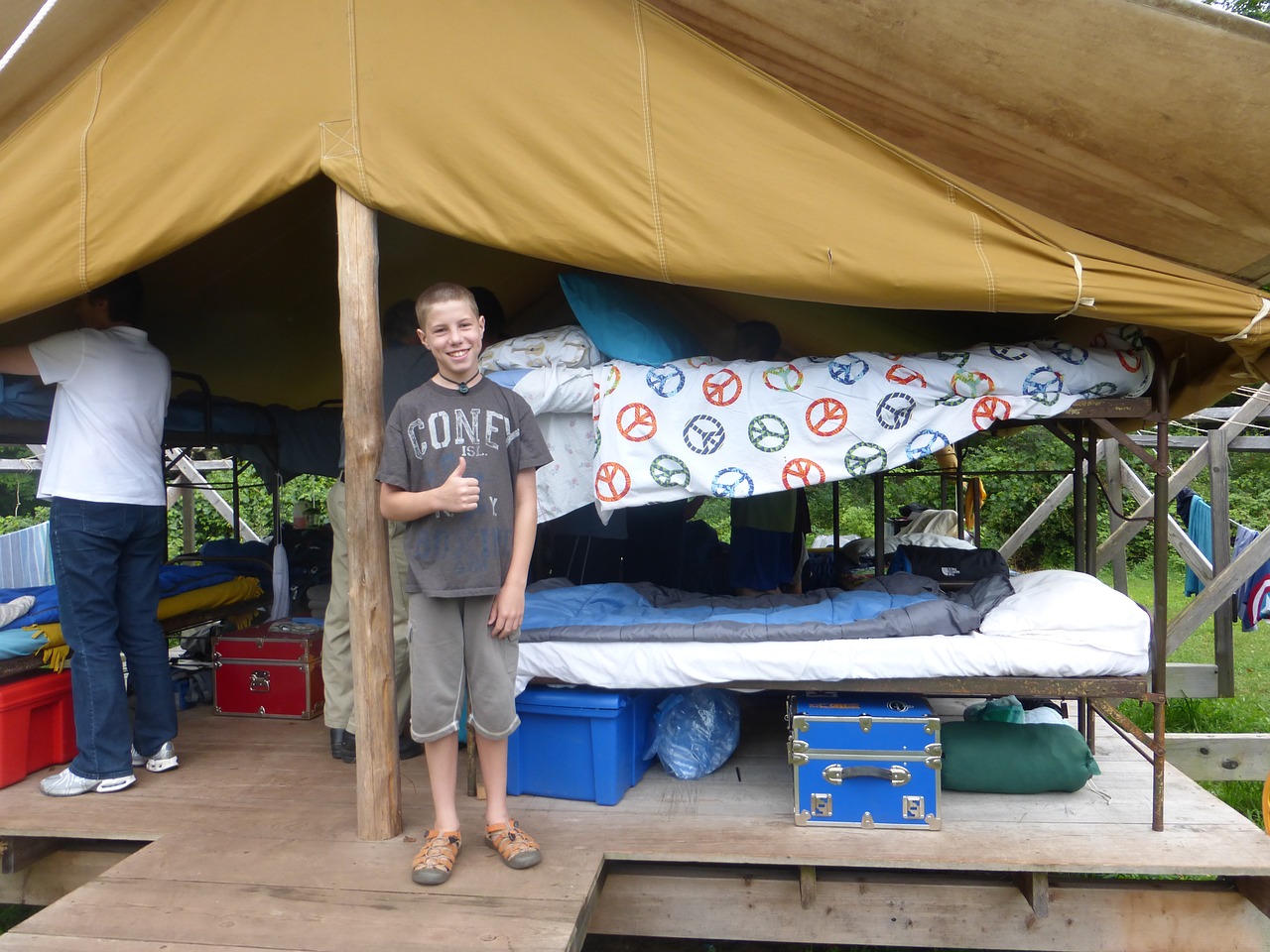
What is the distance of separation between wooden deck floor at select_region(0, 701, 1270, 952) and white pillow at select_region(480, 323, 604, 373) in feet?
5.46

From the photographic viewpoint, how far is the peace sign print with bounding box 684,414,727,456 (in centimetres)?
335

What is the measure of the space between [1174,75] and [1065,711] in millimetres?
2986

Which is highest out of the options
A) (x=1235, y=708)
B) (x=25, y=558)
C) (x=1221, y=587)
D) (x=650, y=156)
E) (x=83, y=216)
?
(x=650, y=156)

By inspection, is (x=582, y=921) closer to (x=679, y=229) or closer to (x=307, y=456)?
(x=679, y=229)

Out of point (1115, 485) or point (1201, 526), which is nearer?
point (1201, 526)

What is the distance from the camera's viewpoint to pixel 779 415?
11.0 feet

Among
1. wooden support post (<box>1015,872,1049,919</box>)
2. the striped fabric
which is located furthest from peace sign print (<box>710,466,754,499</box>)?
the striped fabric

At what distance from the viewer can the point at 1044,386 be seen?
328 centimetres

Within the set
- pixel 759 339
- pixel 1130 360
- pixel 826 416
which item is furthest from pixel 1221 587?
pixel 826 416

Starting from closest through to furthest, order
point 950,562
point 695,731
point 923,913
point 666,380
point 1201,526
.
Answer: point 923,913 < point 666,380 < point 695,731 < point 950,562 < point 1201,526

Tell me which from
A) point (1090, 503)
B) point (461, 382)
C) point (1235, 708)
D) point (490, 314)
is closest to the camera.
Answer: point (461, 382)

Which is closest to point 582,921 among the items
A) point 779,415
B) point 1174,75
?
point 779,415

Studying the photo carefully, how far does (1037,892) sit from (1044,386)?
1.71 meters

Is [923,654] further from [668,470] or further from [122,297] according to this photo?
[122,297]
